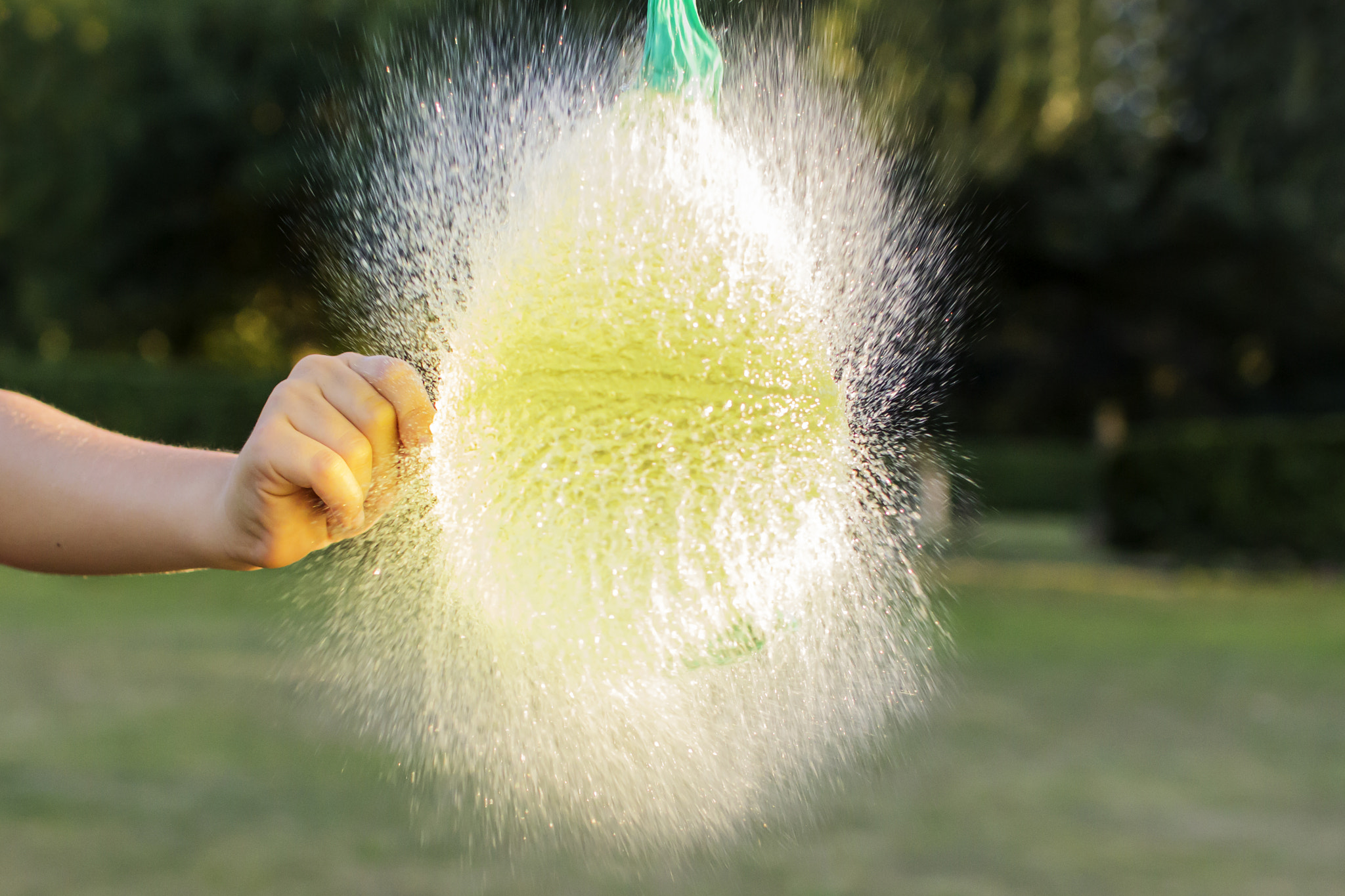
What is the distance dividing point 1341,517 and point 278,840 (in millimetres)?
14239

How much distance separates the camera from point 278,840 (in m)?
4.52

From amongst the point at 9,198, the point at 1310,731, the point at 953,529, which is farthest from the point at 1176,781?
the point at 9,198

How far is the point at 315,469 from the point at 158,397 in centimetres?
1571

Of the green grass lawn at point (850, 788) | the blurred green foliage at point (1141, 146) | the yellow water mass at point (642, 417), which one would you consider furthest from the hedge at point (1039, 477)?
the yellow water mass at point (642, 417)

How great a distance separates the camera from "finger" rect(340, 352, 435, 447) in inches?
51.9

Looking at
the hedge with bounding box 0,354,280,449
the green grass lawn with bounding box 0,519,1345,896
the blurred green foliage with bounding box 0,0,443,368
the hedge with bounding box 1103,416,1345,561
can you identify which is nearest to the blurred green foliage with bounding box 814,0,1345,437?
the hedge with bounding box 1103,416,1345,561

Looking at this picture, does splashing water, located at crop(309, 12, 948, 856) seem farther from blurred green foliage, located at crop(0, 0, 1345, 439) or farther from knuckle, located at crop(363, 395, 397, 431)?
blurred green foliage, located at crop(0, 0, 1345, 439)

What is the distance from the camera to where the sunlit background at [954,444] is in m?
4.43

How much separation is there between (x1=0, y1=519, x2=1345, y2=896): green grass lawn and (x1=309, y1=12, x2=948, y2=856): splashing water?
49cm

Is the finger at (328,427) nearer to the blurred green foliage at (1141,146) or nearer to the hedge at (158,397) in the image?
the blurred green foliage at (1141,146)

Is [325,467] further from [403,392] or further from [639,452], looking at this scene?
[639,452]

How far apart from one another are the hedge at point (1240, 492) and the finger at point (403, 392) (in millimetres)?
15789

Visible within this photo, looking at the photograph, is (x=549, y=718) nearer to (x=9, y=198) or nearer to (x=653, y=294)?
(x=653, y=294)

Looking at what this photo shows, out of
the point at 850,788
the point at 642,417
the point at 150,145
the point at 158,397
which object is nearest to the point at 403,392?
the point at 642,417
